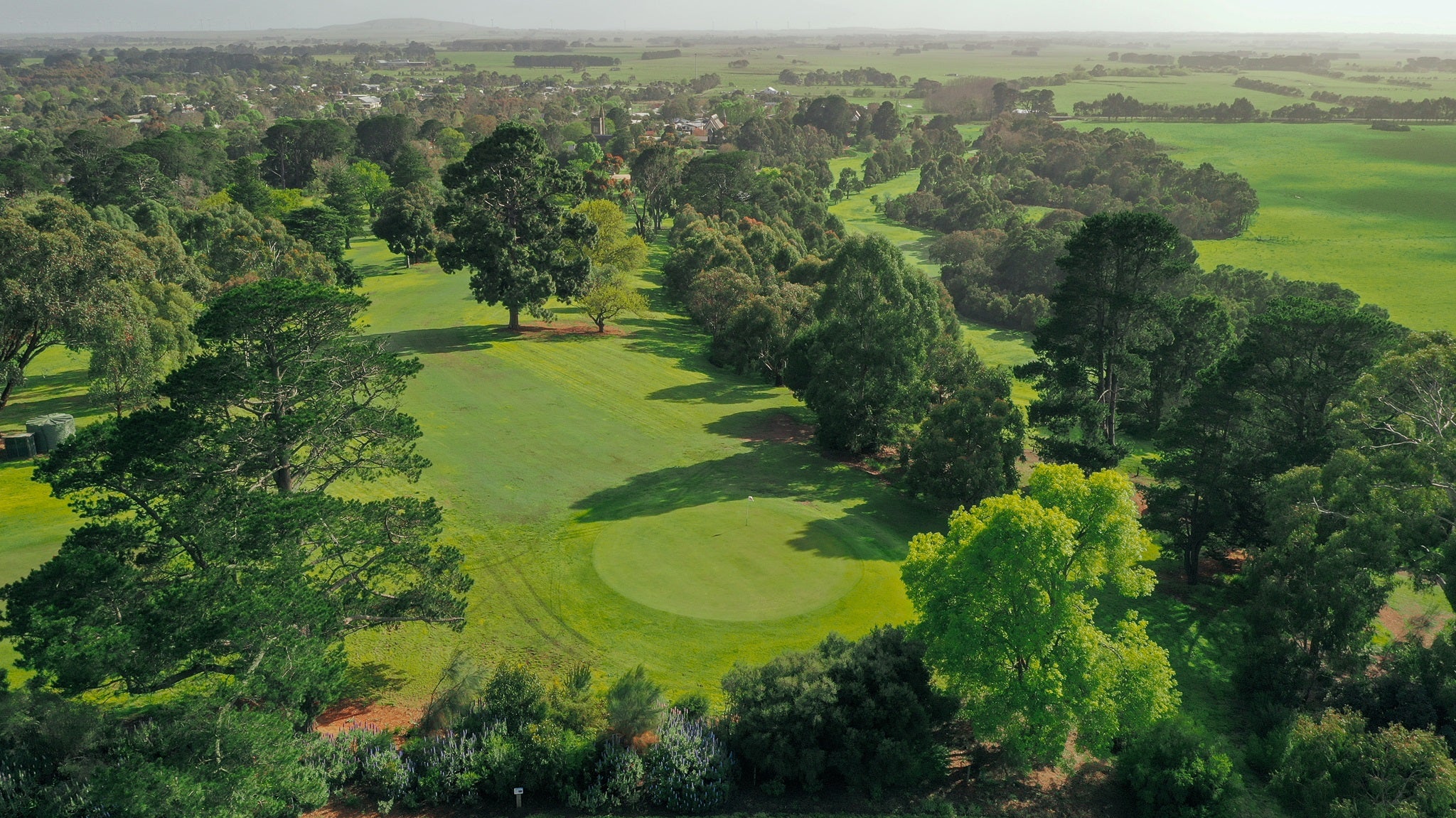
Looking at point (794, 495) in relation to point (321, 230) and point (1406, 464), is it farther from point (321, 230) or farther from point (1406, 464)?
point (321, 230)

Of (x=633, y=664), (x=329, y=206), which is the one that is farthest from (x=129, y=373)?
(x=329, y=206)

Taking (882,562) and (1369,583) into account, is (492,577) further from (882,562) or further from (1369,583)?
(1369,583)

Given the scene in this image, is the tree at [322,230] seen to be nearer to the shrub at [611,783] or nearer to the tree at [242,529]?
the tree at [242,529]

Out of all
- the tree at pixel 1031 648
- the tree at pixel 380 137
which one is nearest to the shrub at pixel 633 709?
the tree at pixel 1031 648

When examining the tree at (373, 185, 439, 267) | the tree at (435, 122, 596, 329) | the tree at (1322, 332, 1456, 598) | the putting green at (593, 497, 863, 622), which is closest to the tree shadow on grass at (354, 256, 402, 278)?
the tree at (373, 185, 439, 267)

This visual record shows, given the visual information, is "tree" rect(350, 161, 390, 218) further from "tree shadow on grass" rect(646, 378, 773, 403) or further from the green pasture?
the green pasture

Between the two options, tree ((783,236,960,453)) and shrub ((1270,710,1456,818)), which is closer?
shrub ((1270,710,1456,818))
